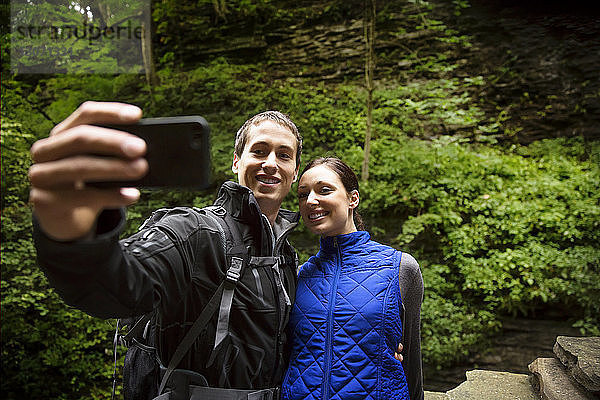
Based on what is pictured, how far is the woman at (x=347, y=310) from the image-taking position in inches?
56.0

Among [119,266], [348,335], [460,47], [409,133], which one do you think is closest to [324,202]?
[348,335]

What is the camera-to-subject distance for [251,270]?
4.21 feet

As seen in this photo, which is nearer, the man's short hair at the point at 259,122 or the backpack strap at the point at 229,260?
the backpack strap at the point at 229,260

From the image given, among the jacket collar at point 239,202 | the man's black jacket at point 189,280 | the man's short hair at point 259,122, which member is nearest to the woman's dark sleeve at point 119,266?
the man's black jacket at point 189,280

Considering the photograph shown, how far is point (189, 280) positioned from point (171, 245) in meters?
0.13

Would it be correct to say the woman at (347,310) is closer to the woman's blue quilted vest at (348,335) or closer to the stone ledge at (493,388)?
the woman's blue quilted vest at (348,335)

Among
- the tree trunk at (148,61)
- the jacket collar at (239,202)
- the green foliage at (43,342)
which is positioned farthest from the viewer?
the tree trunk at (148,61)

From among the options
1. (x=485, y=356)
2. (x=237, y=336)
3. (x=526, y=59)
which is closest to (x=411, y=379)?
(x=237, y=336)

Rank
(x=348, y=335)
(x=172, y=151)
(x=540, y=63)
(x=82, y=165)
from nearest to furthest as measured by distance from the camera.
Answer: (x=82, y=165), (x=172, y=151), (x=348, y=335), (x=540, y=63)

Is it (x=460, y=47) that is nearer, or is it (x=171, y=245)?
(x=171, y=245)

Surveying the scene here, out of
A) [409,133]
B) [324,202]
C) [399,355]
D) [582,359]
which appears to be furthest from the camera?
[409,133]

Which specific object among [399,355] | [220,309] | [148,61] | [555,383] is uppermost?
[148,61]

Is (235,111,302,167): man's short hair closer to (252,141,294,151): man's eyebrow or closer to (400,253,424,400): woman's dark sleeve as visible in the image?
(252,141,294,151): man's eyebrow

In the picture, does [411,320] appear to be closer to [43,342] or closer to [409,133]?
[409,133]
